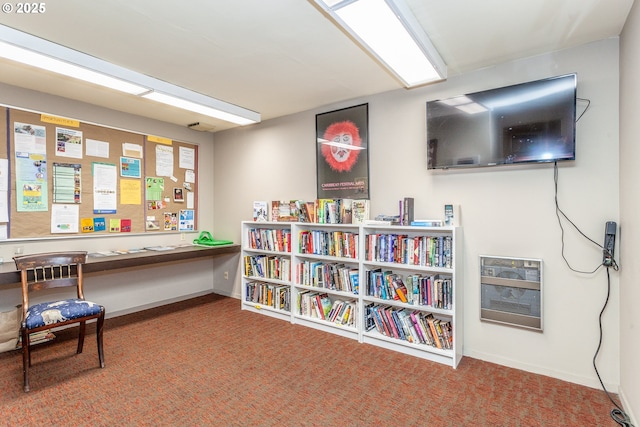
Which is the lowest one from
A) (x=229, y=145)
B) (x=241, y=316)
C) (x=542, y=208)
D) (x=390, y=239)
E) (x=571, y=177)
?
(x=241, y=316)

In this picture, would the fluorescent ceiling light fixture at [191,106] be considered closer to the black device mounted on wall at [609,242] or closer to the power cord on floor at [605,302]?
the power cord on floor at [605,302]

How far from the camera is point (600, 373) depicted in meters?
2.32

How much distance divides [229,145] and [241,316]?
2430 millimetres

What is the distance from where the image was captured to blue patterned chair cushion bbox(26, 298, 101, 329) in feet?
7.62

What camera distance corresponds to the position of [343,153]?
3.60 m

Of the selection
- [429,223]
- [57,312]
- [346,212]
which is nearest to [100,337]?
[57,312]

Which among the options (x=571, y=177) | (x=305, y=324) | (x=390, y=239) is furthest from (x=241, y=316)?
(x=571, y=177)

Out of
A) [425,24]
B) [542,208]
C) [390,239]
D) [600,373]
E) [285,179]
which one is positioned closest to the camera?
[425,24]

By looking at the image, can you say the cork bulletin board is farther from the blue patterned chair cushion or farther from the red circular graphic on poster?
the red circular graphic on poster

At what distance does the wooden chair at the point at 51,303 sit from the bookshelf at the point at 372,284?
179 cm

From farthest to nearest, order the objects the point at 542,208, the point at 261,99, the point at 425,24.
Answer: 1. the point at 261,99
2. the point at 542,208
3. the point at 425,24

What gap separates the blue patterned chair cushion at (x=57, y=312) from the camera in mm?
2322

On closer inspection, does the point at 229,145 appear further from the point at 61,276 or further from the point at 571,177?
the point at 571,177

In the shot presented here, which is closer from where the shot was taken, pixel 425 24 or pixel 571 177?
pixel 425 24
